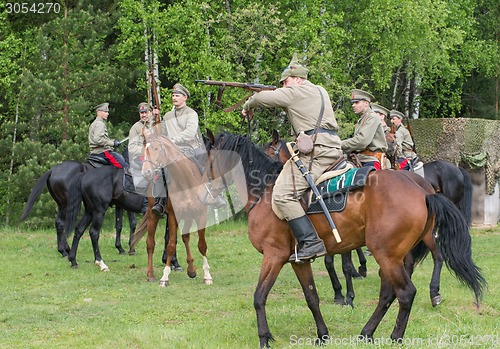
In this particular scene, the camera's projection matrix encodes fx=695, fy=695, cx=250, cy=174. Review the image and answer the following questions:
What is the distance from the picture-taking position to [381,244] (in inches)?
301

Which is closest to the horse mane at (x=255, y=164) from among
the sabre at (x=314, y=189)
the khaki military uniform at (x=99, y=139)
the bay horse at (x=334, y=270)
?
the sabre at (x=314, y=189)

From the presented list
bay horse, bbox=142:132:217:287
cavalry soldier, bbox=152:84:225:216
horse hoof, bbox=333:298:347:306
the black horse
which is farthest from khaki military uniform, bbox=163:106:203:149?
horse hoof, bbox=333:298:347:306

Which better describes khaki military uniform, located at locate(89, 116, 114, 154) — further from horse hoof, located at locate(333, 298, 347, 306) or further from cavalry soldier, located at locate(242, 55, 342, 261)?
cavalry soldier, located at locate(242, 55, 342, 261)

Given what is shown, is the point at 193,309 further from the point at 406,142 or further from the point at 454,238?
the point at 406,142

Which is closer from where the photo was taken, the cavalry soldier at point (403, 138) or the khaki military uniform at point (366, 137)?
the khaki military uniform at point (366, 137)

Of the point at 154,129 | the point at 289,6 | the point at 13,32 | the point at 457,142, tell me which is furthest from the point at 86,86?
the point at 457,142

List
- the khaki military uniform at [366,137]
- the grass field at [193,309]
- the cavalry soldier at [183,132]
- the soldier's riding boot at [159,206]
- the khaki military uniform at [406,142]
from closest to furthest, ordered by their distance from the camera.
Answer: the grass field at [193,309]
the khaki military uniform at [366,137]
the cavalry soldier at [183,132]
the soldier's riding boot at [159,206]
the khaki military uniform at [406,142]

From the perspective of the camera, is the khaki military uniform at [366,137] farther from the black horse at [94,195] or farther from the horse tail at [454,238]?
the black horse at [94,195]

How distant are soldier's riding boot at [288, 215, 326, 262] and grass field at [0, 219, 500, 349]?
0.99 m

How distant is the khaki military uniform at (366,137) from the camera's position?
10.1 metres

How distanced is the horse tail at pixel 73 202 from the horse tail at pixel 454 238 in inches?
346

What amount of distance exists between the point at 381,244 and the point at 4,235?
1322cm

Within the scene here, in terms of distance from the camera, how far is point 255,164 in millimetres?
8594

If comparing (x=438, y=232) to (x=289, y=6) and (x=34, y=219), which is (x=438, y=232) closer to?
(x=34, y=219)
